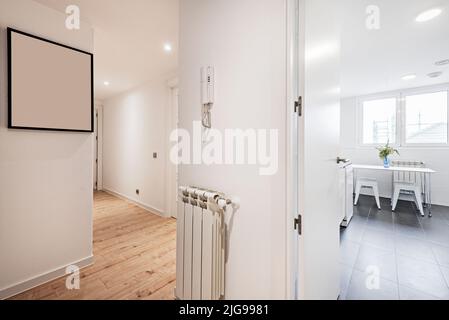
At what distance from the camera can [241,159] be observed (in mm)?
1171

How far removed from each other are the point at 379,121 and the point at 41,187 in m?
6.25

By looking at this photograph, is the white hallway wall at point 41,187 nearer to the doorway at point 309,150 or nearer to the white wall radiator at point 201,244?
the white wall radiator at point 201,244

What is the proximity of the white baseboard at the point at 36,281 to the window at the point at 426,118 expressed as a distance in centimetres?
617

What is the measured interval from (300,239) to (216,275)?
0.50 meters

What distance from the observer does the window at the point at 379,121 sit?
15.5ft

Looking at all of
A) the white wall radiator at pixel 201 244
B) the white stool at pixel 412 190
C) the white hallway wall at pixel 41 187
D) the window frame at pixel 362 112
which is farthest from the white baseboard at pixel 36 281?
the window frame at pixel 362 112

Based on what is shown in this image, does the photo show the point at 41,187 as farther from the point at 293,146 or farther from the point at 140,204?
the point at 140,204

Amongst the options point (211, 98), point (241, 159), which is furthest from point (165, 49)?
point (241, 159)

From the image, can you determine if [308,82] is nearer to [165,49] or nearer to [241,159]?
[241,159]

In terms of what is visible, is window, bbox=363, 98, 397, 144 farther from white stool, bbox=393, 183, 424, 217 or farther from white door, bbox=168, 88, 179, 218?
white door, bbox=168, 88, 179, 218

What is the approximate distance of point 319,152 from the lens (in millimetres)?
1188

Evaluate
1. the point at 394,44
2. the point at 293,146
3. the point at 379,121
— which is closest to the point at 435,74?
the point at 379,121

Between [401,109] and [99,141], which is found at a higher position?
[401,109]
